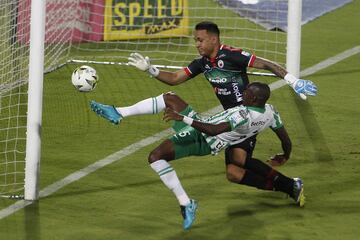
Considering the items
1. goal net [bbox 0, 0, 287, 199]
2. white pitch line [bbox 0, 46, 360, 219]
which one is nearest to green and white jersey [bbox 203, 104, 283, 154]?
white pitch line [bbox 0, 46, 360, 219]

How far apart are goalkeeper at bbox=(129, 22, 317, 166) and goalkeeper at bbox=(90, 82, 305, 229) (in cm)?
17

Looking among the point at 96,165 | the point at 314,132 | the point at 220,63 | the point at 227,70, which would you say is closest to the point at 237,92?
the point at 227,70

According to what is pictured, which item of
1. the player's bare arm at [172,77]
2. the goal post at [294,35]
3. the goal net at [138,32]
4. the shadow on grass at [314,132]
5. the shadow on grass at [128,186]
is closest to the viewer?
the shadow on grass at [128,186]

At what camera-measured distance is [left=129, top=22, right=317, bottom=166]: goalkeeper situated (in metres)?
11.8

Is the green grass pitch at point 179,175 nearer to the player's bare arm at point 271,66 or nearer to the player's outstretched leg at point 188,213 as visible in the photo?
the player's outstretched leg at point 188,213

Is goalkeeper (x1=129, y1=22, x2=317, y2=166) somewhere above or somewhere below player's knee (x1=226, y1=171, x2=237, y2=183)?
above

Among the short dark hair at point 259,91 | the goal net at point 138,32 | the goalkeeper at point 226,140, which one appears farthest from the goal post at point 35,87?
the goal net at point 138,32

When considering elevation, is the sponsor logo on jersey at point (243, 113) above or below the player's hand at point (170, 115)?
below

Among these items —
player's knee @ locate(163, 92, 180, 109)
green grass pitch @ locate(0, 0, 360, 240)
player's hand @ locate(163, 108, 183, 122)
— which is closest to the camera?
player's hand @ locate(163, 108, 183, 122)

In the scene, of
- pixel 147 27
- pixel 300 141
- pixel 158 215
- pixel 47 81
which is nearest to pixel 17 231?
pixel 158 215

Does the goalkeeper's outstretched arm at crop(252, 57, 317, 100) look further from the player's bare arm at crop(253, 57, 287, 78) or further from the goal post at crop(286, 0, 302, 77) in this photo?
the goal post at crop(286, 0, 302, 77)

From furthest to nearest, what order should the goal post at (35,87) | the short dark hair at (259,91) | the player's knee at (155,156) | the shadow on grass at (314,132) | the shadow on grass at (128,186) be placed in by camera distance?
the shadow on grass at (314,132) < the shadow on grass at (128,186) < the goal post at (35,87) < the short dark hair at (259,91) < the player's knee at (155,156)

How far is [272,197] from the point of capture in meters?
12.2

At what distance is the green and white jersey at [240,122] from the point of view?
11281 millimetres
